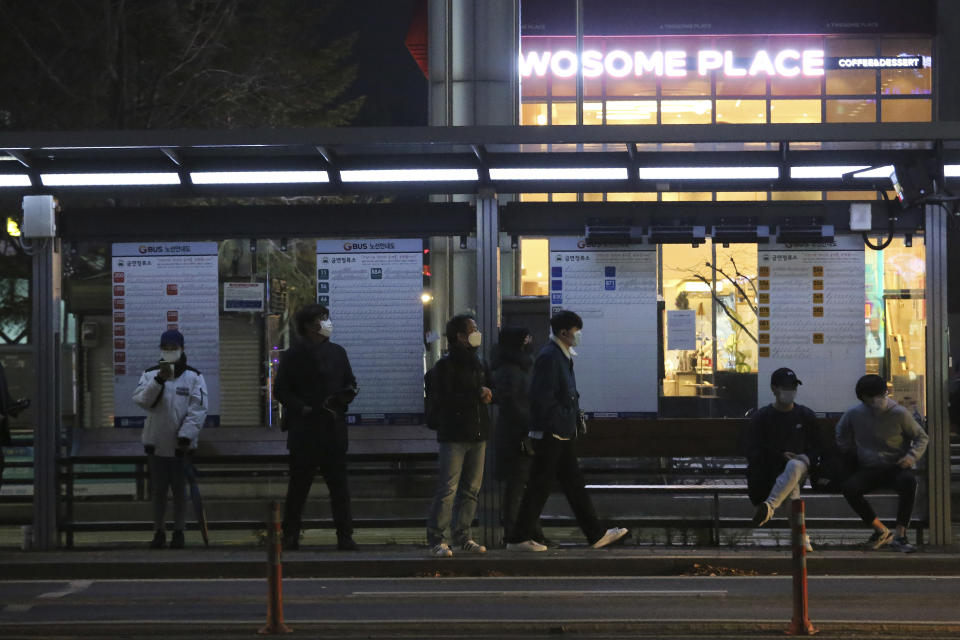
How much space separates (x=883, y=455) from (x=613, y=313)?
90.7 inches

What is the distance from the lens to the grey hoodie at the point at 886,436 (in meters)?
10.4

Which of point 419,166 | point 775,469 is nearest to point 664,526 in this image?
point 775,469

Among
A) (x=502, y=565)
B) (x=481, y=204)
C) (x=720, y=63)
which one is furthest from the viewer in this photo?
(x=720, y=63)

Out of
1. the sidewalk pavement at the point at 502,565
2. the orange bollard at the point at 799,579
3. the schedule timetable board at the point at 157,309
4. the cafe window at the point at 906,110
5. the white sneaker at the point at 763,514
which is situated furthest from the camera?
the cafe window at the point at 906,110

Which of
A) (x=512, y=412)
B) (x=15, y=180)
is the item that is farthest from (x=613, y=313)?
(x=15, y=180)

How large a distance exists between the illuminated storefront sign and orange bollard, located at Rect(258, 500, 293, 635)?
19166 millimetres

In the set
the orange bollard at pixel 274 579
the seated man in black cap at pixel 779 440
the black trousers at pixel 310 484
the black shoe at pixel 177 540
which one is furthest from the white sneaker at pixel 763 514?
the black shoe at pixel 177 540

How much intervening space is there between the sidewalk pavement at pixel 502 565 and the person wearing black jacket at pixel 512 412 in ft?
1.68

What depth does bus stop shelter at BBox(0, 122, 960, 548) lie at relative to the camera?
10.6 meters

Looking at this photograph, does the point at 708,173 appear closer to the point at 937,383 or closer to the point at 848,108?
the point at 937,383

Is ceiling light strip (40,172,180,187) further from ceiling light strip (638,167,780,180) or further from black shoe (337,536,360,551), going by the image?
ceiling light strip (638,167,780,180)

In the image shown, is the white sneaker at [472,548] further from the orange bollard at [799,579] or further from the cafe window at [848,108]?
the cafe window at [848,108]

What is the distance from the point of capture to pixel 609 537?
1035 cm

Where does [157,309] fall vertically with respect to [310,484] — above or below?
above
